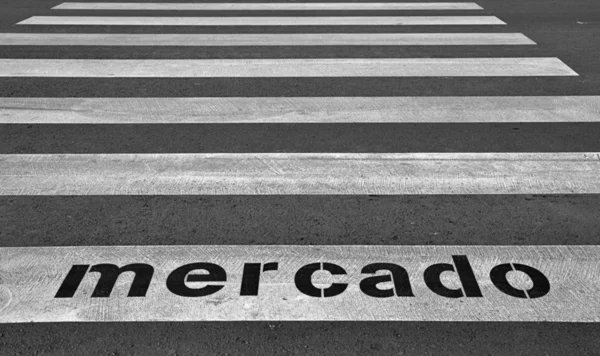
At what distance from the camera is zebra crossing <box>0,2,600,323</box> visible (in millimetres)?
3744

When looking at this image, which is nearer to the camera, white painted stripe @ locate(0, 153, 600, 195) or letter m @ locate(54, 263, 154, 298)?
letter m @ locate(54, 263, 154, 298)

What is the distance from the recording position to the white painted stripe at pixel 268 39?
920 centimetres

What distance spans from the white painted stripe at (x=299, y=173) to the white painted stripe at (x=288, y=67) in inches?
91.7

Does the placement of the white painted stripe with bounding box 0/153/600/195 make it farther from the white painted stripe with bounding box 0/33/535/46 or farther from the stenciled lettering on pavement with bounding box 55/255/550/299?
the white painted stripe with bounding box 0/33/535/46

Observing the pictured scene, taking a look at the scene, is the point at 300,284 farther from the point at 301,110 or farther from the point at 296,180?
the point at 301,110

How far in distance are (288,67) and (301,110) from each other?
148 cm

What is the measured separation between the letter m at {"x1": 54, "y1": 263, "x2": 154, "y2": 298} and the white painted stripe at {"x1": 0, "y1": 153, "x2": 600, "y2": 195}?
1048 millimetres

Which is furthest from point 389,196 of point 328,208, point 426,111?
point 426,111

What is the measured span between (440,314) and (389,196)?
145 cm

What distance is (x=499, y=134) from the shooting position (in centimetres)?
616
